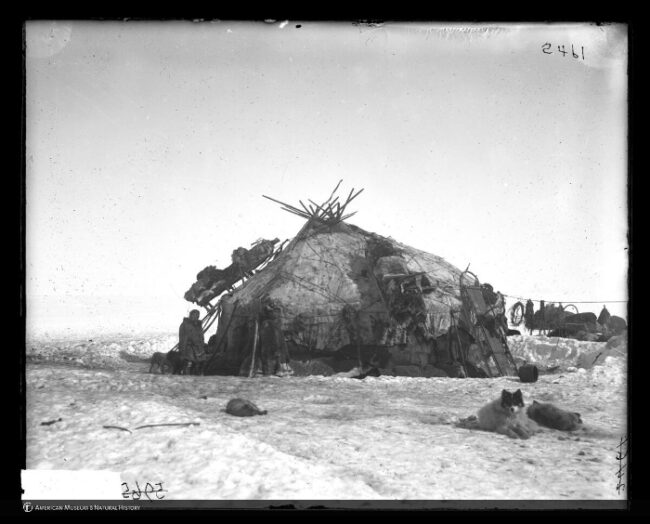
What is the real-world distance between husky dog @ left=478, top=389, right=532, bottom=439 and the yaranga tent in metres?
0.95

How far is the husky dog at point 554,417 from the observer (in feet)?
16.8

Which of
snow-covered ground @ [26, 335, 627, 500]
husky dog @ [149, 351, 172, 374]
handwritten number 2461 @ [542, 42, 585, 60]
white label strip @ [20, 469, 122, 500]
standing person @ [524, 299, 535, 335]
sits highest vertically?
handwritten number 2461 @ [542, 42, 585, 60]

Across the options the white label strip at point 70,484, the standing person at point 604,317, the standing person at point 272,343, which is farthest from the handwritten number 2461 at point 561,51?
the white label strip at point 70,484

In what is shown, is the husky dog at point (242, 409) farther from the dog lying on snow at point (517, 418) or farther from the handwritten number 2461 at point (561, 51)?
the handwritten number 2461 at point (561, 51)

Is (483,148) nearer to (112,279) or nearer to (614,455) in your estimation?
(614,455)

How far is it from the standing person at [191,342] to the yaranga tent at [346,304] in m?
0.15

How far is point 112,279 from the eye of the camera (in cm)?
552

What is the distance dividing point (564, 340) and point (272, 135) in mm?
3859

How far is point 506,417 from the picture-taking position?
511 cm

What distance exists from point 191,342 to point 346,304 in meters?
1.85

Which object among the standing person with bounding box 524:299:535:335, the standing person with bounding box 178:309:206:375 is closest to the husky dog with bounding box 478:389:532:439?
the standing person with bounding box 524:299:535:335

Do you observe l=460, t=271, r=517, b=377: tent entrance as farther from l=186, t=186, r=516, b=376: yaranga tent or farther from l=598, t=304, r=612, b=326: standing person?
l=598, t=304, r=612, b=326: standing person

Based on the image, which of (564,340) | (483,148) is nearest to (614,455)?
(564,340)

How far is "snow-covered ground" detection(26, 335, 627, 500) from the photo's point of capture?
4727mm
